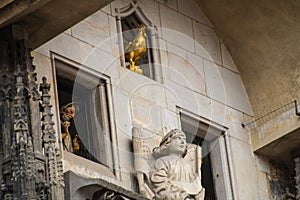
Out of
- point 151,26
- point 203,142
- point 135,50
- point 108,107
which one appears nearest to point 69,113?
point 108,107

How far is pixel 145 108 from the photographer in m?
17.5

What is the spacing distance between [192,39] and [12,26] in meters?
3.58

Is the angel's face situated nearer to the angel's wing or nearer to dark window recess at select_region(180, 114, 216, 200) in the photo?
the angel's wing

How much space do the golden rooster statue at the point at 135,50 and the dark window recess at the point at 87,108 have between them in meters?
0.65

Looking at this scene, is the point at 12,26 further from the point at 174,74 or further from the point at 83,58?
the point at 174,74

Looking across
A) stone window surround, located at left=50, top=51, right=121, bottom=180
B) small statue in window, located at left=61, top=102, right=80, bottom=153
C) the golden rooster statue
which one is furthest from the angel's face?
the golden rooster statue

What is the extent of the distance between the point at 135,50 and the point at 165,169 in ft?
4.73

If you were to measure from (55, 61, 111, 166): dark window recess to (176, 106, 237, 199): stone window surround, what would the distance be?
1.27m

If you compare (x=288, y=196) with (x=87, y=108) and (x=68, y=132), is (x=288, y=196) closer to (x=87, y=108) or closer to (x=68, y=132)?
(x=87, y=108)

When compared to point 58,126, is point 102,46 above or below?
above

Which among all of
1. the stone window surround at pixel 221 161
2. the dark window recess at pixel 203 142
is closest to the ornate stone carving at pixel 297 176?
the stone window surround at pixel 221 161

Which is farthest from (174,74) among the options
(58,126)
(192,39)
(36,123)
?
(36,123)

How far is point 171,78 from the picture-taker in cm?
1816

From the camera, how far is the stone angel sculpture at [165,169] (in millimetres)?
16734
